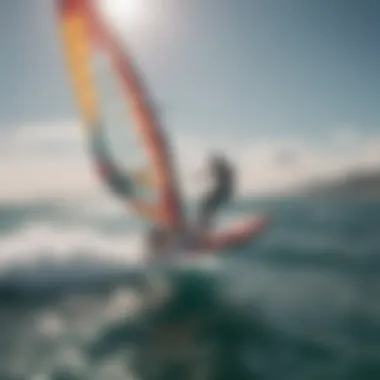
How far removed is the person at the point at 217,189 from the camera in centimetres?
167

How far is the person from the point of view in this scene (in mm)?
1669

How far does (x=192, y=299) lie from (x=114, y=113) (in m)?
0.47

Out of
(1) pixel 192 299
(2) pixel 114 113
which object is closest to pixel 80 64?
(2) pixel 114 113

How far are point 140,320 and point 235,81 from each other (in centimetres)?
60

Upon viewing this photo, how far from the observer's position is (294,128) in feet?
5.63

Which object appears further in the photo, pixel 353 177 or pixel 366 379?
pixel 353 177

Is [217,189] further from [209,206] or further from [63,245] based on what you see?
[63,245]

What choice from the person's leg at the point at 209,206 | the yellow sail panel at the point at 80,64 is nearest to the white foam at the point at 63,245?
the person's leg at the point at 209,206

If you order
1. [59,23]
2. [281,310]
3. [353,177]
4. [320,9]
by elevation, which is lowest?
[281,310]

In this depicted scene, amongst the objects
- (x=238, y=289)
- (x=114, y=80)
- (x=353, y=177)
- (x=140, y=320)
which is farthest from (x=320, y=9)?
(x=140, y=320)

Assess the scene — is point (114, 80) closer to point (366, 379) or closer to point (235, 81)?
point (235, 81)

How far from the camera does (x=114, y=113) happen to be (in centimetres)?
170

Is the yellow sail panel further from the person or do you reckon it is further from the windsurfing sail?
the person

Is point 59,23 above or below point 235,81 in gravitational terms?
above
